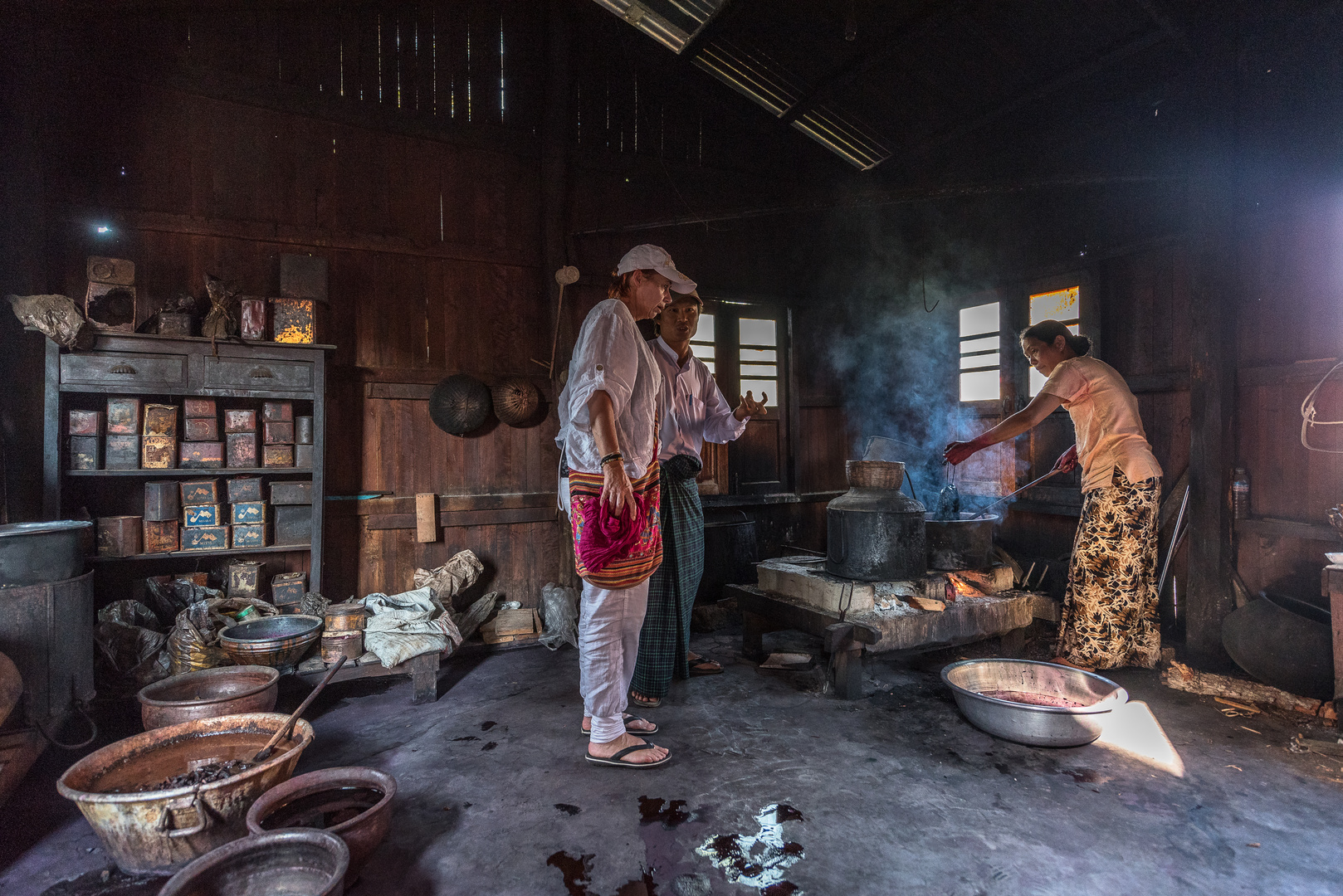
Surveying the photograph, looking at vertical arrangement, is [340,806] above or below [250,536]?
below

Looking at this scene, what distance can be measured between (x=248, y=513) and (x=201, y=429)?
0.62 meters

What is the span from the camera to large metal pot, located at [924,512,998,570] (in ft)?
14.6

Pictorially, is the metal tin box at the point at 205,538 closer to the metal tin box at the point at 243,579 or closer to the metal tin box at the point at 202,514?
the metal tin box at the point at 202,514

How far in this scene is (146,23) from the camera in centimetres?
456

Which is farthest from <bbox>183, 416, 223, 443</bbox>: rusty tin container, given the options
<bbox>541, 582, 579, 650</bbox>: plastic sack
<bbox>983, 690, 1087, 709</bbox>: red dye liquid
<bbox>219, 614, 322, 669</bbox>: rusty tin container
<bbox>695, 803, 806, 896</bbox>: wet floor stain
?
<bbox>983, 690, 1087, 709</bbox>: red dye liquid

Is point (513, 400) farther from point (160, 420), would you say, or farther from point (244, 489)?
point (160, 420)

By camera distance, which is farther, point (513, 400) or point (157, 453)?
point (513, 400)

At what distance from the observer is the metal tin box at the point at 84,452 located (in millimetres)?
3992

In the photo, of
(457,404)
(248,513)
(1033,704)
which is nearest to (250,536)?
(248,513)

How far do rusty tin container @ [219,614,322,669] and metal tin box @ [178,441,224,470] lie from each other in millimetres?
1126

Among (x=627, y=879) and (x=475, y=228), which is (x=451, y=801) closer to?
(x=627, y=879)

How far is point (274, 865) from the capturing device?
2002 millimetres

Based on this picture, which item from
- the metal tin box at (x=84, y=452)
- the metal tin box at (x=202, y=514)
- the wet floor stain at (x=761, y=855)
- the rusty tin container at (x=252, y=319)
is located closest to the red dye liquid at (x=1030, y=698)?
the wet floor stain at (x=761, y=855)

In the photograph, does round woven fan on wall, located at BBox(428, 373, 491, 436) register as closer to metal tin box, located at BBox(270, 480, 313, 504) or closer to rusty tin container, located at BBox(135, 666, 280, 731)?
metal tin box, located at BBox(270, 480, 313, 504)
